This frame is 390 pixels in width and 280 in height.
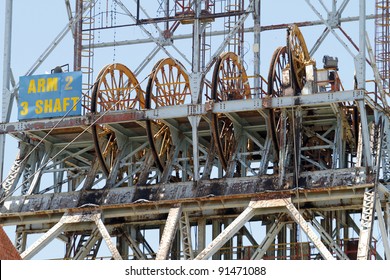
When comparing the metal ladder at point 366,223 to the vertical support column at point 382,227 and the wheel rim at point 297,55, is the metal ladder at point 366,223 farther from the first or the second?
the wheel rim at point 297,55

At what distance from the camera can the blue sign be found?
94125 millimetres

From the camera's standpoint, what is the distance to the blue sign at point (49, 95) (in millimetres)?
94125

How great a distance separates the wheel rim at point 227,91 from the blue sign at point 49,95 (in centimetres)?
642

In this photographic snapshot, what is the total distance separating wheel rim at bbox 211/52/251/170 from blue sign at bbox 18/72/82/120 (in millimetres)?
6421

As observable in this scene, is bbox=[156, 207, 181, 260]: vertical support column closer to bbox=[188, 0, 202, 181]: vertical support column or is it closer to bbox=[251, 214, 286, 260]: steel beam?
bbox=[188, 0, 202, 181]: vertical support column

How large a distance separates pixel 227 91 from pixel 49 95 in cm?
806

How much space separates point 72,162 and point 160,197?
842 cm

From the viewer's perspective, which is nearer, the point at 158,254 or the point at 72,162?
the point at 158,254

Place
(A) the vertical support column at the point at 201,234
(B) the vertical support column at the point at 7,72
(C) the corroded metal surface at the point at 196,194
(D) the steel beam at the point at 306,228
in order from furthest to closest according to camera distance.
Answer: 1. (B) the vertical support column at the point at 7,72
2. (A) the vertical support column at the point at 201,234
3. (C) the corroded metal surface at the point at 196,194
4. (D) the steel beam at the point at 306,228

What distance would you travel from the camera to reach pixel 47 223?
93500 millimetres
